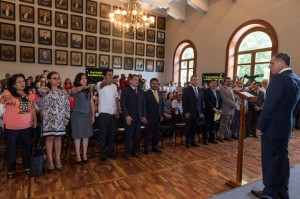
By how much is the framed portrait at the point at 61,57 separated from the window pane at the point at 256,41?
7888mm

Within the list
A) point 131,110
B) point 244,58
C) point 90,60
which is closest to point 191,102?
point 131,110

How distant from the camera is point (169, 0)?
37.0ft

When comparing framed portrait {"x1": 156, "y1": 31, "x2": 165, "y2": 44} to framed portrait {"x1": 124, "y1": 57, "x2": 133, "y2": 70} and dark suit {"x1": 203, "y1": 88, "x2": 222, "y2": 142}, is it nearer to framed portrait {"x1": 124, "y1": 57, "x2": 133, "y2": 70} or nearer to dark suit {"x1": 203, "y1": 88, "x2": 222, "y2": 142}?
framed portrait {"x1": 124, "y1": 57, "x2": 133, "y2": 70}

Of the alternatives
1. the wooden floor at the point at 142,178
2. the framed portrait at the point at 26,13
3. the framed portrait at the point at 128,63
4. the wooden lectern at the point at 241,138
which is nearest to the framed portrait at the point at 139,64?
the framed portrait at the point at 128,63

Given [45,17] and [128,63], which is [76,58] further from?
[128,63]

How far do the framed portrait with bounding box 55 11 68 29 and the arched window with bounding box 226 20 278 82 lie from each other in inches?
292

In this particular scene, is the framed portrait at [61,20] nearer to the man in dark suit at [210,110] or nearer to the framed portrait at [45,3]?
the framed portrait at [45,3]

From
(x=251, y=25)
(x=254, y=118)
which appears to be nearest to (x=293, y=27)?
(x=251, y=25)

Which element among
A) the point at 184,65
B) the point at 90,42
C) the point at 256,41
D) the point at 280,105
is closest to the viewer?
the point at 280,105

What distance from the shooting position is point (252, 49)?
363 inches

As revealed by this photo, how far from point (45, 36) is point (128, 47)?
4.10 metres

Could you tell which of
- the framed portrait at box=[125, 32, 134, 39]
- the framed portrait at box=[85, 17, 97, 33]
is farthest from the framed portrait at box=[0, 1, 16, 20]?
the framed portrait at box=[125, 32, 134, 39]

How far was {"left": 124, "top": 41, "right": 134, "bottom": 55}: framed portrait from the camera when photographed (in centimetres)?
1214

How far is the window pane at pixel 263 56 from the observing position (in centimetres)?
858
